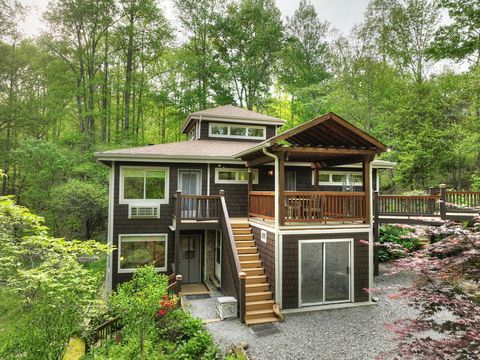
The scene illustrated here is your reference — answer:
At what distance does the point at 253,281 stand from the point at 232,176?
4.78m

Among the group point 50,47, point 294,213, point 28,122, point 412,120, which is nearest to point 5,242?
point 294,213

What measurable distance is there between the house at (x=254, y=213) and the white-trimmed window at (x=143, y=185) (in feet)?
0.12

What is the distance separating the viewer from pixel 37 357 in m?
4.32

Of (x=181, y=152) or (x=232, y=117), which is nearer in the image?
(x=181, y=152)

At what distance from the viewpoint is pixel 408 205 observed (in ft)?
39.8

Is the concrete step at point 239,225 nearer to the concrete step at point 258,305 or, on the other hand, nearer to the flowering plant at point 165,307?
the concrete step at point 258,305

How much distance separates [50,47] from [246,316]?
75.5 ft

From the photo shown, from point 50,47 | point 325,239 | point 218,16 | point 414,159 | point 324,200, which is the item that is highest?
point 218,16

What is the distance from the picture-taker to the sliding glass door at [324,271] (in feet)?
27.6

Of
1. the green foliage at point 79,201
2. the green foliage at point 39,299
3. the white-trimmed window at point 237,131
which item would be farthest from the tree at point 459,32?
the green foliage at point 79,201

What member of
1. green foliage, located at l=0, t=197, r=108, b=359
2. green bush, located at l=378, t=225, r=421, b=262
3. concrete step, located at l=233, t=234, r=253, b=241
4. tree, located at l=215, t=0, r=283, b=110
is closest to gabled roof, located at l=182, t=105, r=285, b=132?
concrete step, located at l=233, t=234, r=253, b=241

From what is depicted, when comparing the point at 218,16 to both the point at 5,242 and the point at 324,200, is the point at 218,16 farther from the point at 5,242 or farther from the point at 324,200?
the point at 5,242

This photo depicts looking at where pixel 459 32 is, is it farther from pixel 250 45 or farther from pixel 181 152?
pixel 250 45

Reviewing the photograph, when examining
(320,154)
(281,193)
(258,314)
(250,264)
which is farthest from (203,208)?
(320,154)
